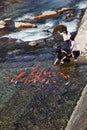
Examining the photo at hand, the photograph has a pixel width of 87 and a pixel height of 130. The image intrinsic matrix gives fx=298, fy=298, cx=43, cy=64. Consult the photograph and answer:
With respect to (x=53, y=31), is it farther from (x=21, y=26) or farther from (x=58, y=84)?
(x=58, y=84)

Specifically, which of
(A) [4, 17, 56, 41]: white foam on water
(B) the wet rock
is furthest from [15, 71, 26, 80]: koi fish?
(B) the wet rock

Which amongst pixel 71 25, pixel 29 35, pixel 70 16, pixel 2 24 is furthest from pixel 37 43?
pixel 2 24

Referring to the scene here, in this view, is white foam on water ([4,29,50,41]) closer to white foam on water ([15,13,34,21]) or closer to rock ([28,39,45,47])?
rock ([28,39,45,47])

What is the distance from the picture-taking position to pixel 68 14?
70.6 feet

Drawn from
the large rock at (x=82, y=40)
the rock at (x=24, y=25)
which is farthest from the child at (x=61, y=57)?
the rock at (x=24, y=25)

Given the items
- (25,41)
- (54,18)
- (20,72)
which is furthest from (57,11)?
(20,72)

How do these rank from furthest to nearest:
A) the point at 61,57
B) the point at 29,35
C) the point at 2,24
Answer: the point at 2,24, the point at 29,35, the point at 61,57

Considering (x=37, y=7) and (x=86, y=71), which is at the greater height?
(x=86, y=71)

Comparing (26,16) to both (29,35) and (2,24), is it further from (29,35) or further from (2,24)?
(29,35)

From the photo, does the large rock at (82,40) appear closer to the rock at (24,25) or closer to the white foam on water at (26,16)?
the rock at (24,25)

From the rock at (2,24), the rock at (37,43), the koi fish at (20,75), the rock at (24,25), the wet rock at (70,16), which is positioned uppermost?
the koi fish at (20,75)

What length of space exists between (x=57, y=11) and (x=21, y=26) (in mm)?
3547

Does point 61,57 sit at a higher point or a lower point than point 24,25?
higher

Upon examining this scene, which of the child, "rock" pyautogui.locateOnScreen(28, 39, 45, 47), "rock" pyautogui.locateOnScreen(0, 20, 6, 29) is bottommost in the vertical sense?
"rock" pyautogui.locateOnScreen(0, 20, 6, 29)
